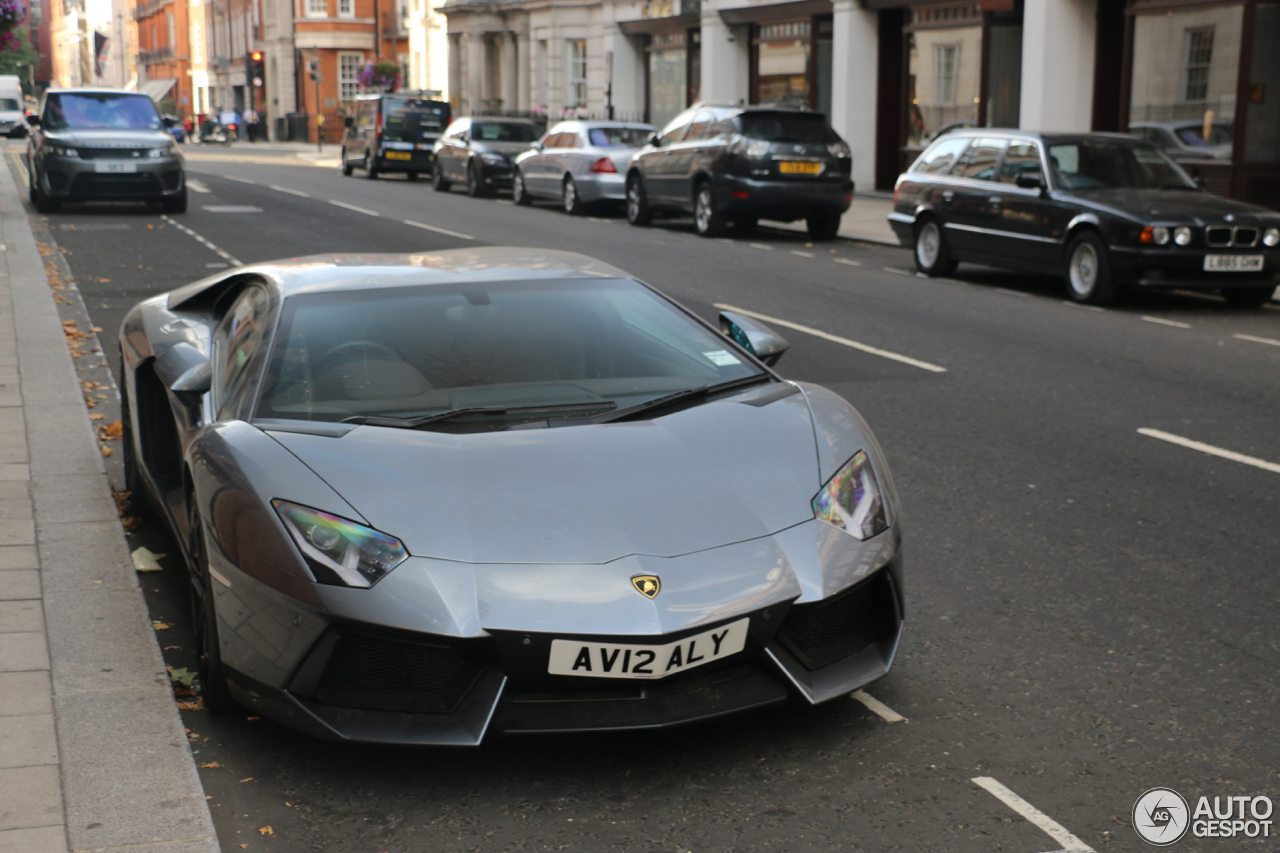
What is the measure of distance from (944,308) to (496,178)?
17576mm

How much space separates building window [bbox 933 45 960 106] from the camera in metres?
27.0

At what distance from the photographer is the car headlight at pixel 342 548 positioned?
3.44 meters

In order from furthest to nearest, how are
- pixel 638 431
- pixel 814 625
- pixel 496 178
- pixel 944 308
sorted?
pixel 496 178
pixel 944 308
pixel 638 431
pixel 814 625

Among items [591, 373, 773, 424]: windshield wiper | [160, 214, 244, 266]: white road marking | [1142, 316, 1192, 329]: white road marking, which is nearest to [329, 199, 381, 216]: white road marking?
[160, 214, 244, 266]: white road marking

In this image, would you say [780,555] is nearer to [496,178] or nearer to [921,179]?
[921,179]

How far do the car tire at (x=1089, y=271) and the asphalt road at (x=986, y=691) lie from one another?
314 centimetres

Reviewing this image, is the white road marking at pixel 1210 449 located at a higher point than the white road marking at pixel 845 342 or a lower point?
lower

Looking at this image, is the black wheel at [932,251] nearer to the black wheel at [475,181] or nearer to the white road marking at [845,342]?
the white road marking at [845,342]

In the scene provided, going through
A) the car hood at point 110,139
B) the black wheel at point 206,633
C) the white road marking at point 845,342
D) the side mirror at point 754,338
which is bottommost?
the white road marking at point 845,342

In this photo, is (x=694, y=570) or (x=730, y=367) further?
(x=730, y=367)

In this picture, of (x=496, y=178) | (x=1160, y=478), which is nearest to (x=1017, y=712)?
(x=1160, y=478)

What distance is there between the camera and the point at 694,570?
3.49 m

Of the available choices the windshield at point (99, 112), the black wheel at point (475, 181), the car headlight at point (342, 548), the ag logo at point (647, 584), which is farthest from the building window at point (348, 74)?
the ag logo at point (647, 584)

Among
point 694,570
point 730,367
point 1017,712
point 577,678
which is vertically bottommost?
point 1017,712
